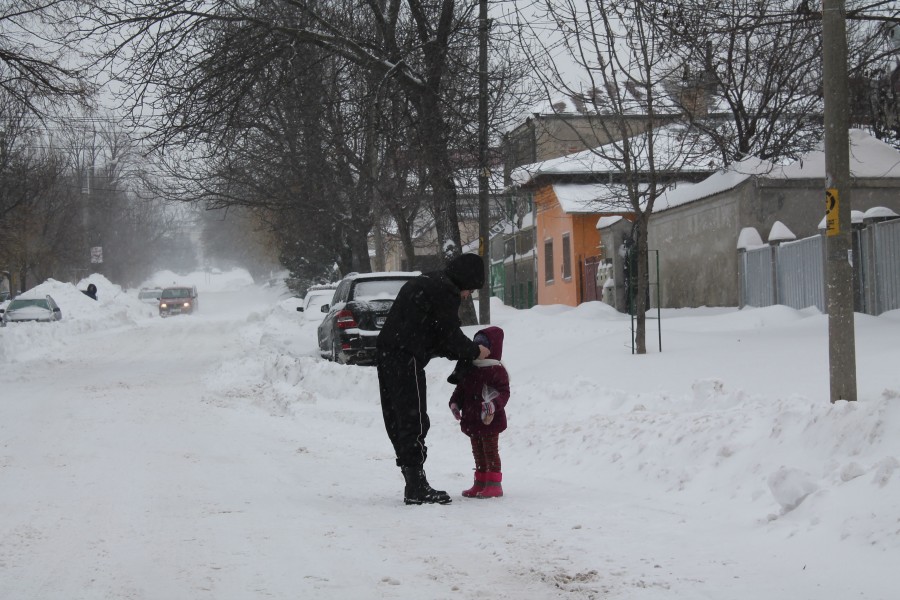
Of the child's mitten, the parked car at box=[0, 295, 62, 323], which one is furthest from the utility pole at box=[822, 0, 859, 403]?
the parked car at box=[0, 295, 62, 323]

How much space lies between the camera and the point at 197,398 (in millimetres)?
14664

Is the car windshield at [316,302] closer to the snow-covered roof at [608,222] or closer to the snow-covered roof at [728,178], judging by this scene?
the snow-covered roof at [608,222]

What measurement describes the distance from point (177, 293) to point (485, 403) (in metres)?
57.2

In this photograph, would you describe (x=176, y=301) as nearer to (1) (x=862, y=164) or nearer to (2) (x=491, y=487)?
(1) (x=862, y=164)

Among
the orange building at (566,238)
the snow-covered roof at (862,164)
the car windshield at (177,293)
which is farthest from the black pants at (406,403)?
the car windshield at (177,293)

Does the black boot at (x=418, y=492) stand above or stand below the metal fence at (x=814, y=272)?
below

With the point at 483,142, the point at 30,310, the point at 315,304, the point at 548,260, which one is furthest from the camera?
the point at 548,260

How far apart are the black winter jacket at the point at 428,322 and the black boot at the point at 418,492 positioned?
749mm

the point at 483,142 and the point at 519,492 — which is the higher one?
the point at 483,142

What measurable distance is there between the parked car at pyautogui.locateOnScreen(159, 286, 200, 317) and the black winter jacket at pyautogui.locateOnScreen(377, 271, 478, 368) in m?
55.1

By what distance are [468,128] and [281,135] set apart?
1055 cm

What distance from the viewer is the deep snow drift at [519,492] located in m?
4.70

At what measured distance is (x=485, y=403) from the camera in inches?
273

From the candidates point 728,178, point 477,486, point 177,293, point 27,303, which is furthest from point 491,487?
point 177,293
